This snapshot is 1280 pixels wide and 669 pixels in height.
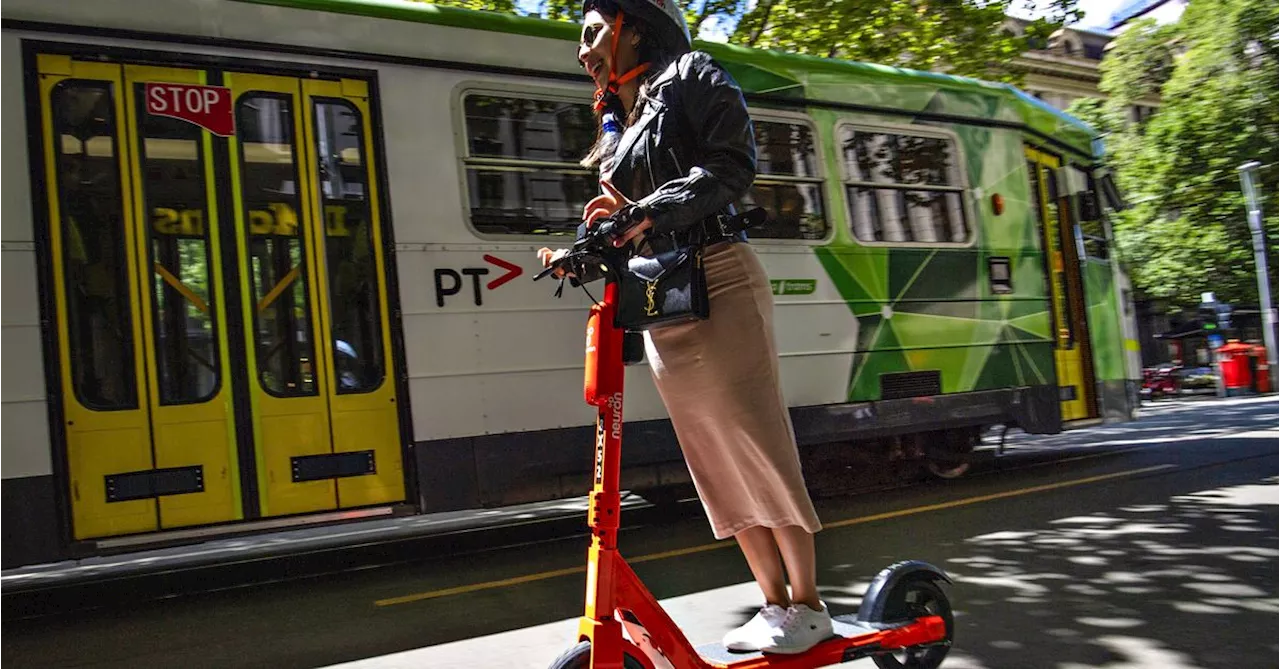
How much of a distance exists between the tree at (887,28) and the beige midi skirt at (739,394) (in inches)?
445

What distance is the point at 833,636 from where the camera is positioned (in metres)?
2.96

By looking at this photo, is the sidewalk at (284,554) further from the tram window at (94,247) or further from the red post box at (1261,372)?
the red post box at (1261,372)

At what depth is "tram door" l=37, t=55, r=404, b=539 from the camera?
17.0 feet

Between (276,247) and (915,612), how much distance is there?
3.98 metres

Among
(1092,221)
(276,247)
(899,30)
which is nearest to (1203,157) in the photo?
(899,30)

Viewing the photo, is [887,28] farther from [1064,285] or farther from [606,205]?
[606,205]

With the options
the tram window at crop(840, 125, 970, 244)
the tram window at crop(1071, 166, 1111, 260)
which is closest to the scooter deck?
the tram window at crop(840, 125, 970, 244)

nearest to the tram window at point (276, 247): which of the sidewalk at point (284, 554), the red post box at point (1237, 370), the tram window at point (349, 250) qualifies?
the tram window at point (349, 250)

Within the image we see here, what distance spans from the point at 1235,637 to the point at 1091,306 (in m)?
6.16

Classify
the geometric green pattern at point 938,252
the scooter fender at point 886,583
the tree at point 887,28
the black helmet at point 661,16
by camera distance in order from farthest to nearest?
the tree at point 887,28, the geometric green pattern at point 938,252, the scooter fender at point 886,583, the black helmet at point 661,16

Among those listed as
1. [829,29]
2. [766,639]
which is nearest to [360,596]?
[766,639]

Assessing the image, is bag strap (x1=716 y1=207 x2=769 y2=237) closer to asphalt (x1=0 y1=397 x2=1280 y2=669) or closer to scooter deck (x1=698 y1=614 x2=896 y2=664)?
scooter deck (x1=698 y1=614 x2=896 y2=664)

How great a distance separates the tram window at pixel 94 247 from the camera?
5.17m

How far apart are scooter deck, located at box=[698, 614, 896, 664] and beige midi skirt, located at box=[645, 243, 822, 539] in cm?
32
